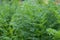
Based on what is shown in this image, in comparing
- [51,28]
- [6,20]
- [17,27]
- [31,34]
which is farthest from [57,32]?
[6,20]

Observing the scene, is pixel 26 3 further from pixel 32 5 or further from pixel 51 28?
pixel 51 28

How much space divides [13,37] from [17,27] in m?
0.26

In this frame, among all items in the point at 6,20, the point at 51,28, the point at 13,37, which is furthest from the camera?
the point at 6,20

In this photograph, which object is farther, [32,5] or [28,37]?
[32,5]

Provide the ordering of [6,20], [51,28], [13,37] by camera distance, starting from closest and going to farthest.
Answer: [51,28], [13,37], [6,20]

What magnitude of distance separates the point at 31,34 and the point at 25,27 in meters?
0.16

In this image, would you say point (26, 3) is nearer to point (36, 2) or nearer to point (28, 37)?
point (36, 2)

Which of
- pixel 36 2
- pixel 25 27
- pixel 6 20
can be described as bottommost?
pixel 25 27

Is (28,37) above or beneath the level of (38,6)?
beneath

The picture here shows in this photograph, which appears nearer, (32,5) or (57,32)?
(57,32)

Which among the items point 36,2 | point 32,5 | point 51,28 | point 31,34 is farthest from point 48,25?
point 36,2

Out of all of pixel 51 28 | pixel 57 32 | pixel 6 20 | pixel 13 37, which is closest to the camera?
pixel 57 32

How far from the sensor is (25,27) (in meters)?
3.29

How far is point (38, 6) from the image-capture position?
11.8 feet
